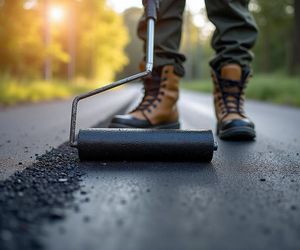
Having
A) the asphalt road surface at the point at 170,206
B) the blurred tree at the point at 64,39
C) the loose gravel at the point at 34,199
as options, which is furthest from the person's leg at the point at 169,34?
the blurred tree at the point at 64,39

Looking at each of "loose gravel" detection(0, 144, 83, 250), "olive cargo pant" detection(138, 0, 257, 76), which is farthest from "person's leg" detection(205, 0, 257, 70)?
"loose gravel" detection(0, 144, 83, 250)

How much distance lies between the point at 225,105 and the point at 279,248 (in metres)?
1.48

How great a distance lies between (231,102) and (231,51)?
10.8 inches

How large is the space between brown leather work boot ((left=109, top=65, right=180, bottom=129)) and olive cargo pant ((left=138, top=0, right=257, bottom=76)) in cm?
6

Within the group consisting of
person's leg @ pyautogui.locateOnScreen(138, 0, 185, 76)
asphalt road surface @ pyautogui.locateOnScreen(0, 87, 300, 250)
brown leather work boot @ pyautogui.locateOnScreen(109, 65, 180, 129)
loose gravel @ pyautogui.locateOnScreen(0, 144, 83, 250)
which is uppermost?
person's leg @ pyautogui.locateOnScreen(138, 0, 185, 76)

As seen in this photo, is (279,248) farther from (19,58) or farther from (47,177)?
(19,58)

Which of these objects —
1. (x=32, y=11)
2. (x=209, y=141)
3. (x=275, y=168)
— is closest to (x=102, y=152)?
(x=209, y=141)

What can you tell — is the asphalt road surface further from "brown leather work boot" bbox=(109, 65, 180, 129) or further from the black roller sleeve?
"brown leather work boot" bbox=(109, 65, 180, 129)

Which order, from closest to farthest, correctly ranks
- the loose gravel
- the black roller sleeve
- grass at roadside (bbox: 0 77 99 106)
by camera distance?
the loose gravel, the black roller sleeve, grass at roadside (bbox: 0 77 99 106)

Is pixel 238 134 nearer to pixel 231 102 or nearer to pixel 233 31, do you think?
pixel 231 102

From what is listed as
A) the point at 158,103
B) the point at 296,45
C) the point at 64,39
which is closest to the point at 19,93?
the point at 158,103

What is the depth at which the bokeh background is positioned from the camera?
29.5ft

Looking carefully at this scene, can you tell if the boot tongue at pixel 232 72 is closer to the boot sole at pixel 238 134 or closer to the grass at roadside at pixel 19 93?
the boot sole at pixel 238 134

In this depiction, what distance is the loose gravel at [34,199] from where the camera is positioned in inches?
25.5
